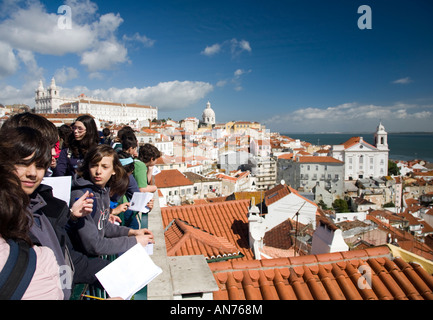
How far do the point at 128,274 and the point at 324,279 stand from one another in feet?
8.48

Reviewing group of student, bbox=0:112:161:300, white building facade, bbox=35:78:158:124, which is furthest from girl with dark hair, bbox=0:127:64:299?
white building facade, bbox=35:78:158:124

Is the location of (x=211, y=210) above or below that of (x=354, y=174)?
above

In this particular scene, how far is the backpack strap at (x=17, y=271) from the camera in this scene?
1.15 meters

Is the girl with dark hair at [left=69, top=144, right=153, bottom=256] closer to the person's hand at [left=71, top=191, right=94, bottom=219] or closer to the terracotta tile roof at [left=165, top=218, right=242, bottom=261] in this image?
the person's hand at [left=71, top=191, right=94, bottom=219]

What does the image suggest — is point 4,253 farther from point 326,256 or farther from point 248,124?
point 248,124

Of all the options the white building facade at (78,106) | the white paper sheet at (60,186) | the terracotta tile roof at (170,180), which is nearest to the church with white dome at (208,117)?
the white building facade at (78,106)

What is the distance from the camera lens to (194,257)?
2.87 metres

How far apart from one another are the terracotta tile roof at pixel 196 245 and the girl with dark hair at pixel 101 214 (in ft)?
9.49

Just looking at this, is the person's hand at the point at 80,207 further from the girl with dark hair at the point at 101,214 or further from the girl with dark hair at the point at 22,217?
the girl with dark hair at the point at 22,217

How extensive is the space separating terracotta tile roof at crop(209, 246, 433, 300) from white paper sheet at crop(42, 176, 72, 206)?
200 cm

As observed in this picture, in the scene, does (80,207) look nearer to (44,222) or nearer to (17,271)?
(44,222)
